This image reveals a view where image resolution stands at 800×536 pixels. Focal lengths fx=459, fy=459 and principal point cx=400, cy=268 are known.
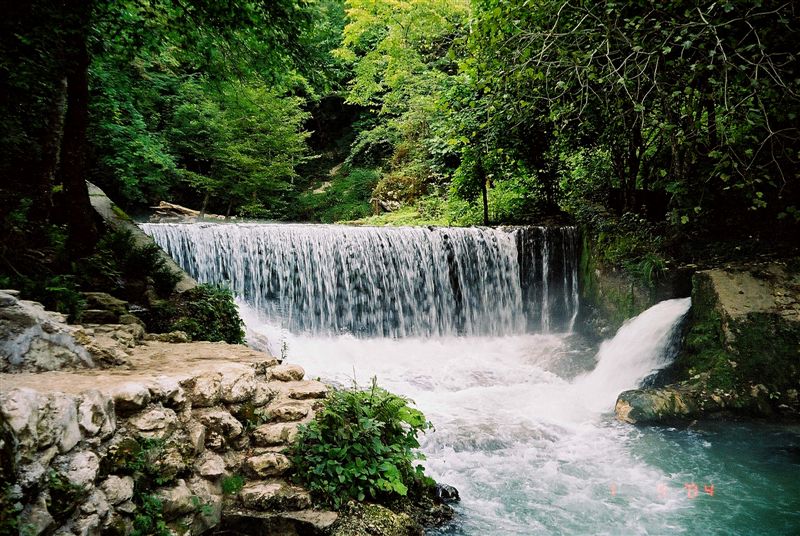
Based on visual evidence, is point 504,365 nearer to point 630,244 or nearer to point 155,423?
point 630,244

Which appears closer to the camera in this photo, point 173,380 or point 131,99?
point 173,380

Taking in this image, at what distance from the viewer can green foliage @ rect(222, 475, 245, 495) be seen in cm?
307

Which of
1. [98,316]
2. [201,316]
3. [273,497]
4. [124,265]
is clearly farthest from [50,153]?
[273,497]

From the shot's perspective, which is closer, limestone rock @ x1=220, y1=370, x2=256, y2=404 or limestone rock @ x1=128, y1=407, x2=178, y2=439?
limestone rock @ x1=128, y1=407, x2=178, y2=439

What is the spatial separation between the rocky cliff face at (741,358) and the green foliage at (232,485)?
206 inches

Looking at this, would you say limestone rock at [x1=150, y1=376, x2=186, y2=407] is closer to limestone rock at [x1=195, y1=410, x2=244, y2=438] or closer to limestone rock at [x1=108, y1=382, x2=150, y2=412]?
limestone rock at [x1=108, y1=382, x2=150, y2=412]

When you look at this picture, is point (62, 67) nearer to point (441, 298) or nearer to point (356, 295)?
point (356, 295)

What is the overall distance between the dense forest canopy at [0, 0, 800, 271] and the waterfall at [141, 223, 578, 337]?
4.72 ft

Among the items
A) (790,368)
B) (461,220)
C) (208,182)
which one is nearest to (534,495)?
(790,368)

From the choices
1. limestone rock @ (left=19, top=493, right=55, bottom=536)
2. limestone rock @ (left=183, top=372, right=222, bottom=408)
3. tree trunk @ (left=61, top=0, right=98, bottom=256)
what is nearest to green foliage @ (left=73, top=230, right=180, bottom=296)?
tree trunk @ (left=61, top=0, right=98, bottom=256)

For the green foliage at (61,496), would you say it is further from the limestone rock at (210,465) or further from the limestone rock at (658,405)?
the limestone rock at (658,405)

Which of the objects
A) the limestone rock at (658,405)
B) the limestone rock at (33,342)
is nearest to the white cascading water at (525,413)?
the limestone rock at (658,405)

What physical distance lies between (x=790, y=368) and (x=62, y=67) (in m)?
10.0

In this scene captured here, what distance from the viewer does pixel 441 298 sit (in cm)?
1103
